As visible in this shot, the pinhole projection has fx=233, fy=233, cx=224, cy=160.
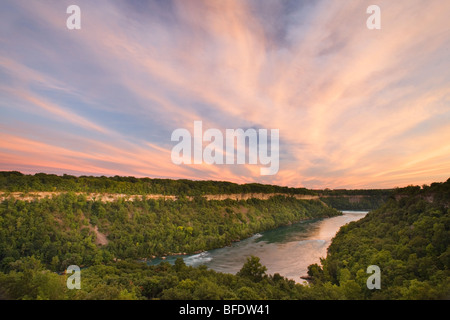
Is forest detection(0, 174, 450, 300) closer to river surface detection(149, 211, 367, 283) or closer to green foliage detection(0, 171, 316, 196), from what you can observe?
river surface detection(149, 211, 367, 283)

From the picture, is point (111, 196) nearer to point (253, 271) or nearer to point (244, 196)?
point (253, 271)

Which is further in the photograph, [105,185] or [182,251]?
[105,185]

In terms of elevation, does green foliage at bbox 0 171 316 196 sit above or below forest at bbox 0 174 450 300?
above

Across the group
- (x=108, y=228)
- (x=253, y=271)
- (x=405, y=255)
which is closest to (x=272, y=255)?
(x=253, y=271)

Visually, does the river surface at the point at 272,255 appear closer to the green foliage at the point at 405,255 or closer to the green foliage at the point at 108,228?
the green foliage at the point at 108,228

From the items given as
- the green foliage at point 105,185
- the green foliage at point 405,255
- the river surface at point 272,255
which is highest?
the green foliage at point 105,185

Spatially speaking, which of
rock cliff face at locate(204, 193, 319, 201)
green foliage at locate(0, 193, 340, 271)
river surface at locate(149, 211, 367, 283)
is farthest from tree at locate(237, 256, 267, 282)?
rock cliff face at locate(204, 193, 319, 201)

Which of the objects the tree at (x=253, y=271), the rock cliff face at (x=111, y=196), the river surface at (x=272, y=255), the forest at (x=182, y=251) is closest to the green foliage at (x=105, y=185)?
the rock cliff face at (x=111, y=196)

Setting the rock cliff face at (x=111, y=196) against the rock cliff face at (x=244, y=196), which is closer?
the rock cliff face at (x=111, y=196)
